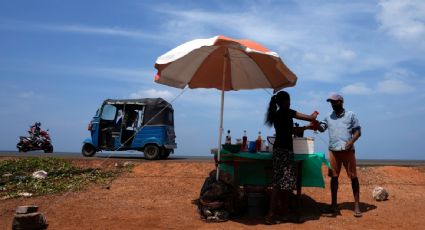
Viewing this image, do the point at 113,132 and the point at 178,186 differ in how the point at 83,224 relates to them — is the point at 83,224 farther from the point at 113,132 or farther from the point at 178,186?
the point at 113,132

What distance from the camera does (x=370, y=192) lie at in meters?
9.69

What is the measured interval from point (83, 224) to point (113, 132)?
9687 mm

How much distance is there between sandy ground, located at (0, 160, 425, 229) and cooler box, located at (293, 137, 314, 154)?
3.88 ft

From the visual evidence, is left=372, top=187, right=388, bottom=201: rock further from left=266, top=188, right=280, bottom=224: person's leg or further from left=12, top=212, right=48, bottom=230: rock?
left=12, top=212, right=48, bottom=230: rock

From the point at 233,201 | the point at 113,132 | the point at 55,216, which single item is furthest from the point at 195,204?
the point at 113,132

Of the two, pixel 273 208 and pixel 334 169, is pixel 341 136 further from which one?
pixel 273 208

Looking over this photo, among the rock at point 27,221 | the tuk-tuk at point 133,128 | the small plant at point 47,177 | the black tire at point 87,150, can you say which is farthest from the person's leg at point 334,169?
the black tire at point 87,150

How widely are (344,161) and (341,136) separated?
48 cm

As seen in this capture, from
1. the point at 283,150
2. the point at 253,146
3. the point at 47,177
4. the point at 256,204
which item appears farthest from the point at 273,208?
the point at 47,177

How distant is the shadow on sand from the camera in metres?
7.48

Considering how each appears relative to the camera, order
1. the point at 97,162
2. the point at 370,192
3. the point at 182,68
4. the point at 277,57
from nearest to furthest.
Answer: the point at 277,57 < the point at 182,68 < the point at 370,192 < the point at 97,162

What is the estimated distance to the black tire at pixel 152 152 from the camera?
54.3ft

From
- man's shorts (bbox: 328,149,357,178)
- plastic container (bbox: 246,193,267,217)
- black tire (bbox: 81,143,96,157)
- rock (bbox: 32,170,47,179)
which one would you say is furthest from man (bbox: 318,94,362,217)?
black tire (bbox: 81,143,96,157)

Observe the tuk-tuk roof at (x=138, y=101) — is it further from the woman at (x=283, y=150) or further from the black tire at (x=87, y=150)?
the woman at (x=283, y=150)
